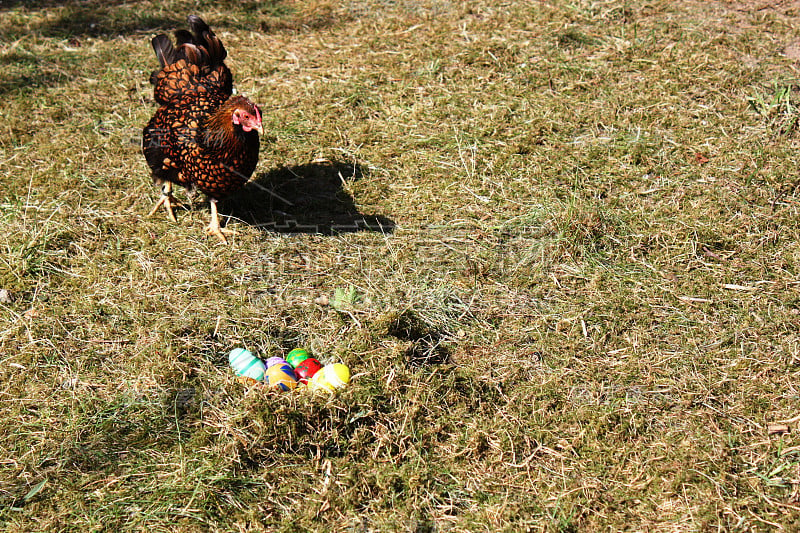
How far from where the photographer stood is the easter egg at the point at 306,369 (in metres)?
3.20

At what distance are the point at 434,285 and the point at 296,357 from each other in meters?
0.95

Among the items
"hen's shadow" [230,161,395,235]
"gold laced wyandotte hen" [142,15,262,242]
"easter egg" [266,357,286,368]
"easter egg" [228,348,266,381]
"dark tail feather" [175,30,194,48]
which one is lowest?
"hen's shadow" [230,161,395,235]

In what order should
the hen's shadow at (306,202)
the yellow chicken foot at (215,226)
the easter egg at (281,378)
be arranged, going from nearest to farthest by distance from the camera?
the easter egg at (281,378)
the yellow chicken foot at (215,226)
the hen's shadow at (306,202)

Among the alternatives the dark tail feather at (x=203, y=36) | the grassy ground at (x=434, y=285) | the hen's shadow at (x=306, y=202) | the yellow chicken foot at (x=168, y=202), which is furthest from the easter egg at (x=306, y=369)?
the dark tail feather at (x=203, y=36)

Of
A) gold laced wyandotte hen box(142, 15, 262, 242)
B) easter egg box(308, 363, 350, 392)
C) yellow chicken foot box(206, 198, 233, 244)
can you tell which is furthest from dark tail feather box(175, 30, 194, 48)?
easter egg box(308, 363, 350, 392)

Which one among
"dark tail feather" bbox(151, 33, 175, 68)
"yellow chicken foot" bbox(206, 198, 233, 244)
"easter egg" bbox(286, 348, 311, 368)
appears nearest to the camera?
"easter egg" bbox(286, 348, 311, 368)

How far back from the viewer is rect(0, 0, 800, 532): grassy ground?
284 centimetres

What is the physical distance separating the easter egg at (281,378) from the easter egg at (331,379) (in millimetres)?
87

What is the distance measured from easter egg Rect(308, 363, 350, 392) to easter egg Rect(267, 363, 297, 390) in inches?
3.4

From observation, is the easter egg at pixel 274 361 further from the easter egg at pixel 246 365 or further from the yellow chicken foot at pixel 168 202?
the yellow chicken foot at pixel 168 202

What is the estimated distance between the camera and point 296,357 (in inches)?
129

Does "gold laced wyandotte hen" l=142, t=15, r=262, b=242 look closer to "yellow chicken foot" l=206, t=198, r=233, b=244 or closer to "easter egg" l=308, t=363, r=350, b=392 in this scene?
"yellow chicken foot" l=206, t=198, r=233, b=244

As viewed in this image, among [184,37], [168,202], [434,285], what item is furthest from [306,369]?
[184,37]

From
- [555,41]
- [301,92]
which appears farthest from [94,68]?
[555,41]
